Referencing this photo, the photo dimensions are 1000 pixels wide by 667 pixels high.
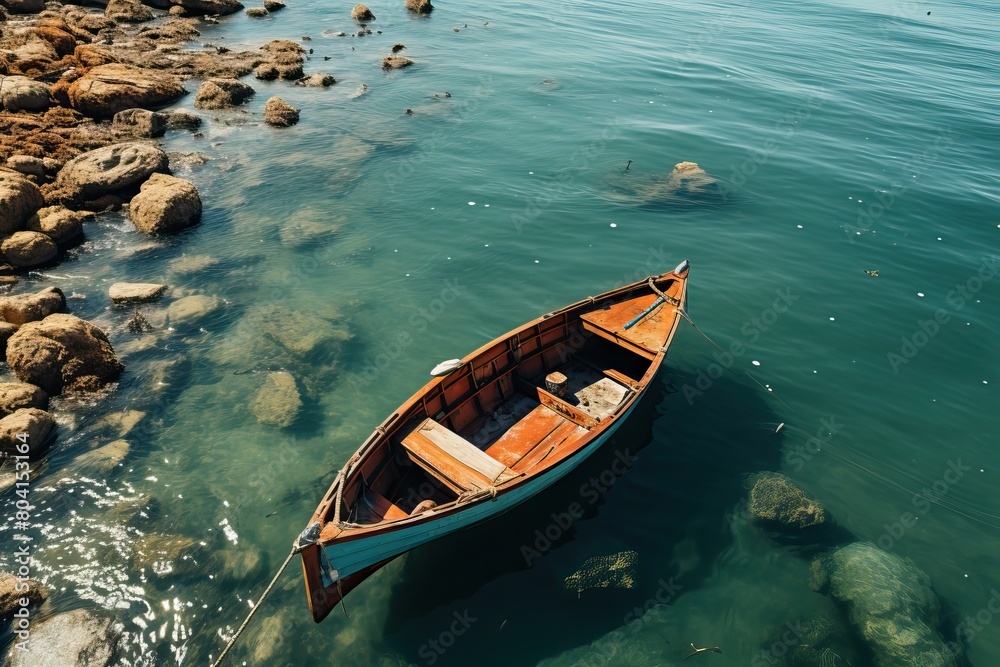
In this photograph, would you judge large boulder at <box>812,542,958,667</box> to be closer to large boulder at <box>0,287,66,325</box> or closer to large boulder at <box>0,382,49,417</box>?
large boulder at <box>0,382,49,417</box>

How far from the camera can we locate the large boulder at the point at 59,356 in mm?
16891

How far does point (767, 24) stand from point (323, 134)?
58.5 meters

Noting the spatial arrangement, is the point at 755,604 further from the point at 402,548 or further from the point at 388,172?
the point at 388,172

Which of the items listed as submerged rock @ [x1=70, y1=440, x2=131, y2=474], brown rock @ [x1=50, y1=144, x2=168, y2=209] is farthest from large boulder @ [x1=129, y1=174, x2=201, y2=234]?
submerged rock @ [x1=70, y1=440, x2=131, y2=474]

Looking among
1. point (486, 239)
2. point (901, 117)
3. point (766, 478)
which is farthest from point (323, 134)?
point (901, 117)

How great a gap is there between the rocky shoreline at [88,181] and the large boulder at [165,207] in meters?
0.06

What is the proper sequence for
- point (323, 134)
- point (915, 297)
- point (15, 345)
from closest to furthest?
point (15, 345) → point (915, 297) → point (323, 134)

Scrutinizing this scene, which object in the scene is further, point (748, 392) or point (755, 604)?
point (748, 392)

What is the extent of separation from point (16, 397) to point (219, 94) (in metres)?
30.0

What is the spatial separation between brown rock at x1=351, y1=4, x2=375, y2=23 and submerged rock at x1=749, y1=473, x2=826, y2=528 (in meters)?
65.3

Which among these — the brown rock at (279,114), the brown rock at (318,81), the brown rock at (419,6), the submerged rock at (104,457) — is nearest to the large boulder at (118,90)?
the brown rock at (279,114)

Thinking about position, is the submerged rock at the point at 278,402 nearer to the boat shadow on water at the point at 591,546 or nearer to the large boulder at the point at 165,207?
the boat shadow on water at the point at 591,546

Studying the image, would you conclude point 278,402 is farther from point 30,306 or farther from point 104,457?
point 30,306

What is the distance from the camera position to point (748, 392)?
19156 millimetres
